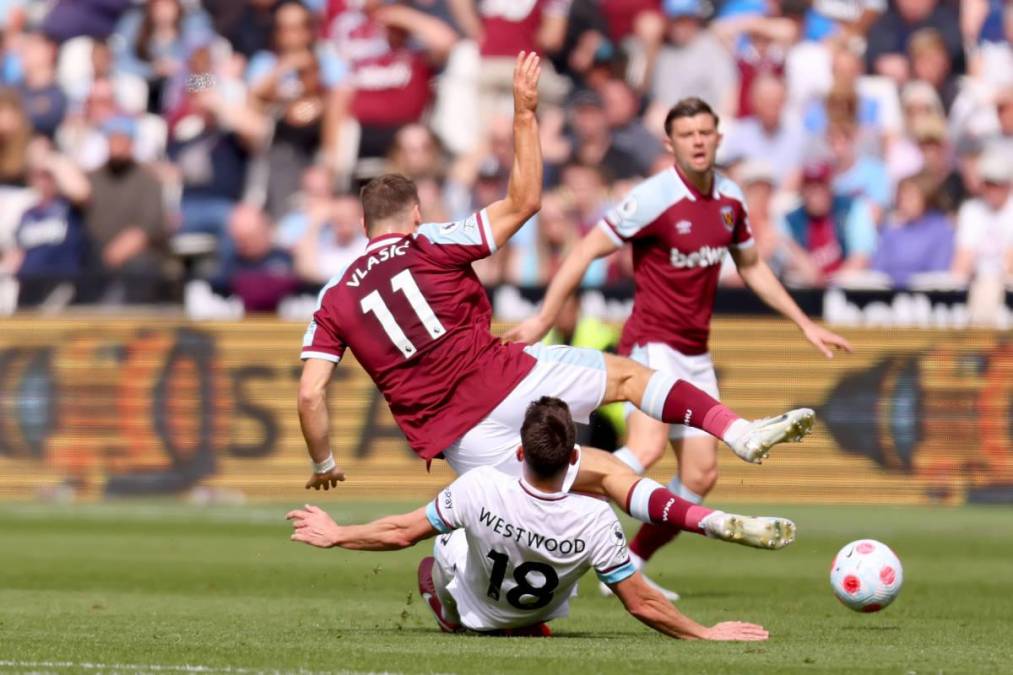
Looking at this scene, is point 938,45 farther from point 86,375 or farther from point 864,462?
point 86,375

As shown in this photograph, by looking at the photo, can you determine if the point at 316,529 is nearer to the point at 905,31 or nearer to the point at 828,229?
the point at 828,229

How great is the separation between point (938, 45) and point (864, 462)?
539 centimetres

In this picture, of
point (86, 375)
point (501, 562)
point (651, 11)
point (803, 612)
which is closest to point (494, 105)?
point (651, 11)

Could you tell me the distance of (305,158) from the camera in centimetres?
2148

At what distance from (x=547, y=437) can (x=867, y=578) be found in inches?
81.1

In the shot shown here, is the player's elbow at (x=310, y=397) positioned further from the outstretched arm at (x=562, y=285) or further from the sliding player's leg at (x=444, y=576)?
the outstretched arm at (x=562, y=285)

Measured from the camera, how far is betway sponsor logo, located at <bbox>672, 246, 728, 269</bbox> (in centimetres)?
1158

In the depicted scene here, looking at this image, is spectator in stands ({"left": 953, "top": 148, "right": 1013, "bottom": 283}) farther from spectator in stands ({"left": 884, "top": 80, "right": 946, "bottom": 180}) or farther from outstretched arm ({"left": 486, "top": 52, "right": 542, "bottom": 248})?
outstretched arm ({"left": 486, "top": 52, "right": 542, "bottom": 248})

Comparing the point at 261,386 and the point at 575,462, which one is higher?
the point at 575,462

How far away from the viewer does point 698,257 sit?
38.0ft

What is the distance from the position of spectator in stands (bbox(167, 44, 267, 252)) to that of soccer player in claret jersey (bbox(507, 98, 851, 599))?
9.71m

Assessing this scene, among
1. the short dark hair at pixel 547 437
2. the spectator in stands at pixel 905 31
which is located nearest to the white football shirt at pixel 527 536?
the short dark hair at pixel 547 437

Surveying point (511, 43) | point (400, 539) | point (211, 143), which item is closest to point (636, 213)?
point (400, 539)

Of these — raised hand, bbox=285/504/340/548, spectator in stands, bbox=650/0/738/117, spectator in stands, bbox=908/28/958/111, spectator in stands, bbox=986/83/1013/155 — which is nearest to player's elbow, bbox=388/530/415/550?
raised hand, bbox=285/504/340/548
